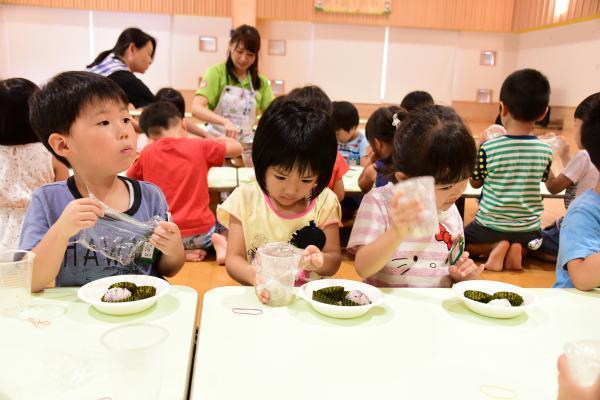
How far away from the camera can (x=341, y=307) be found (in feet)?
3.65

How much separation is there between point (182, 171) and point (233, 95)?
95cm

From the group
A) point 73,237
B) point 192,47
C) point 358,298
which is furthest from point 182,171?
point 192,47

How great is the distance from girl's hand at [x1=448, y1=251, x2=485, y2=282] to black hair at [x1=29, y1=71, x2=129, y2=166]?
3.78 ft

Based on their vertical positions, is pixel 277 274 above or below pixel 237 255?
above

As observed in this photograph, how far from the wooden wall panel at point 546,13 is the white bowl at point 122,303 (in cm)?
710

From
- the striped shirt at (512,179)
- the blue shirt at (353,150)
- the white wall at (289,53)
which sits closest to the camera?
the striped shirt at (512,179)

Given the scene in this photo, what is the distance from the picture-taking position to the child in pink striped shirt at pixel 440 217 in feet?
4.71

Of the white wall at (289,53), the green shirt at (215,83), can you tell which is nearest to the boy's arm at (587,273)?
the green shirt at (215,83)

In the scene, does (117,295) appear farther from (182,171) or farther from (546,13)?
(546,13)

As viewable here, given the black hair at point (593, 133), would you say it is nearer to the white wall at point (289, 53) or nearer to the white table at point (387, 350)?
the white table at point (387, 350)

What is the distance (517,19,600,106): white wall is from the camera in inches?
255

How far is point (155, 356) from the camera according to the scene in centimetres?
75

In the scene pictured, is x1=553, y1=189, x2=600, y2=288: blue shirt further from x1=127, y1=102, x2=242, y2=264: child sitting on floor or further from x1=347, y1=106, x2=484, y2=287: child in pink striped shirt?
x1=127, y1=102, x2=242, y2=264: child sitting on floor

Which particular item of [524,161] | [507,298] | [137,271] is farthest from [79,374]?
[524,161]
